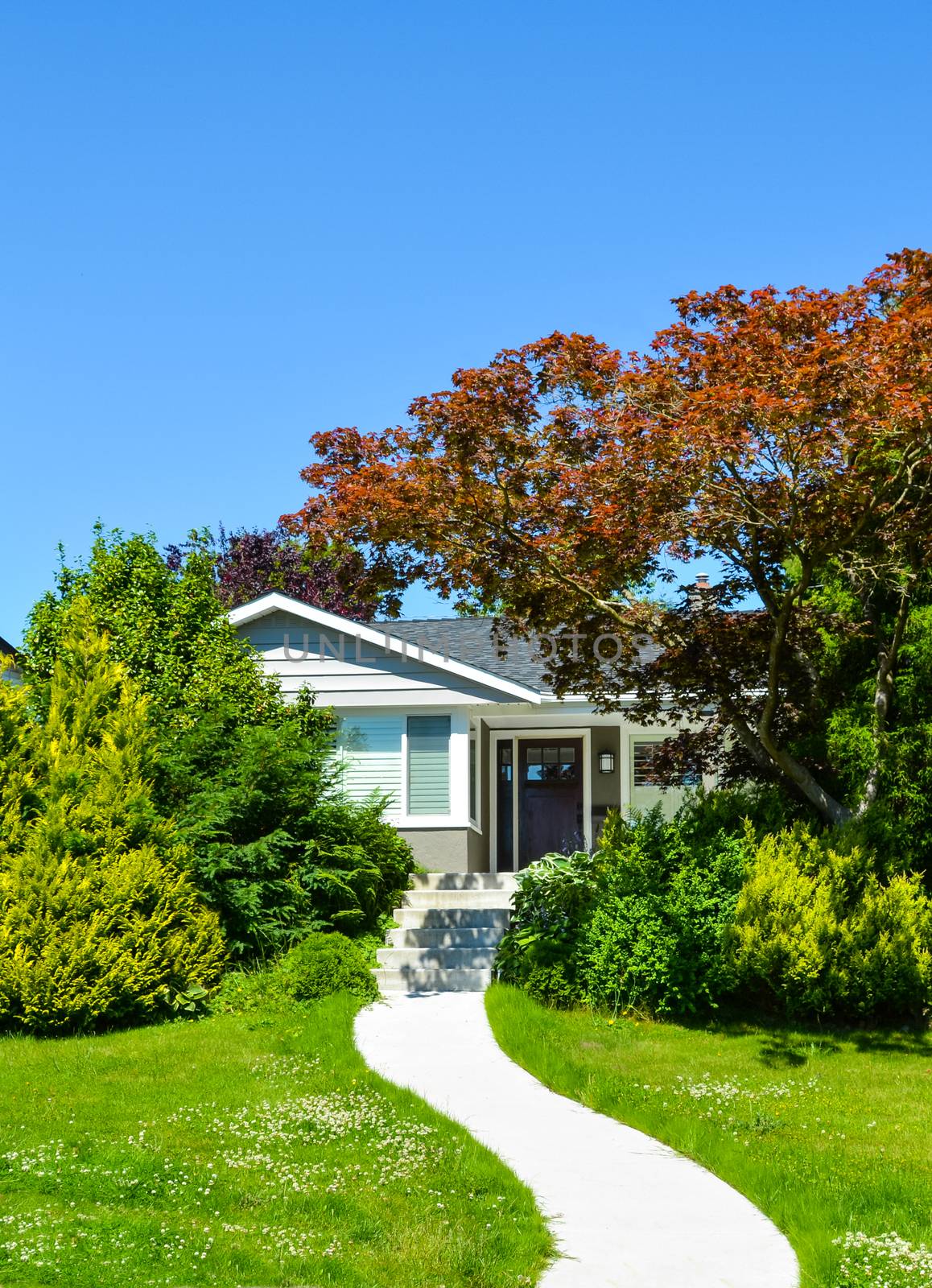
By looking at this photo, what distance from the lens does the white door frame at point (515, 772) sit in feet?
63.6

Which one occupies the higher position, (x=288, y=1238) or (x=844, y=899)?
(x=844, y=899)

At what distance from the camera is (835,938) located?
33.1 feet

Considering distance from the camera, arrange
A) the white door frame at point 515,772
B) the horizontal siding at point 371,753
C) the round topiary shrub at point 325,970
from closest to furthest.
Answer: the round topiary shrub at point 325,970
the horizontal siding at point 371,753
the white door frame at point 515,772

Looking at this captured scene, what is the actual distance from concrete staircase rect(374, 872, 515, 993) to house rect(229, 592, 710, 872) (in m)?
2.30

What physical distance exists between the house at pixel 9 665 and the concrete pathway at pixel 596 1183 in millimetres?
5473

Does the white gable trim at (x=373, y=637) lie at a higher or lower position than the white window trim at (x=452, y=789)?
higher

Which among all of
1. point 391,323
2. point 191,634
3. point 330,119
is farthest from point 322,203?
point 191,634

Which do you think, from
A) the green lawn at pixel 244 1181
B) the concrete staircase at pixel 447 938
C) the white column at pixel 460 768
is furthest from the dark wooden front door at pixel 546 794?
the green lawn at pixel 244 1181

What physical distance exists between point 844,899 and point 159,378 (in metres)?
9.97

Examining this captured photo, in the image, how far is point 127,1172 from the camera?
5.89 metres

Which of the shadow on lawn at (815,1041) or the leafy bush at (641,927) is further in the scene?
the leafy bush at (641,927)

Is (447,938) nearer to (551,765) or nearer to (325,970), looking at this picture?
(325,970)

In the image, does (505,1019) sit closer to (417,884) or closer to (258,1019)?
(258,1019)

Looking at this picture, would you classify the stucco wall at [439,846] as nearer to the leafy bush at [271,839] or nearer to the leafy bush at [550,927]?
the leafy bush at [271,839]
